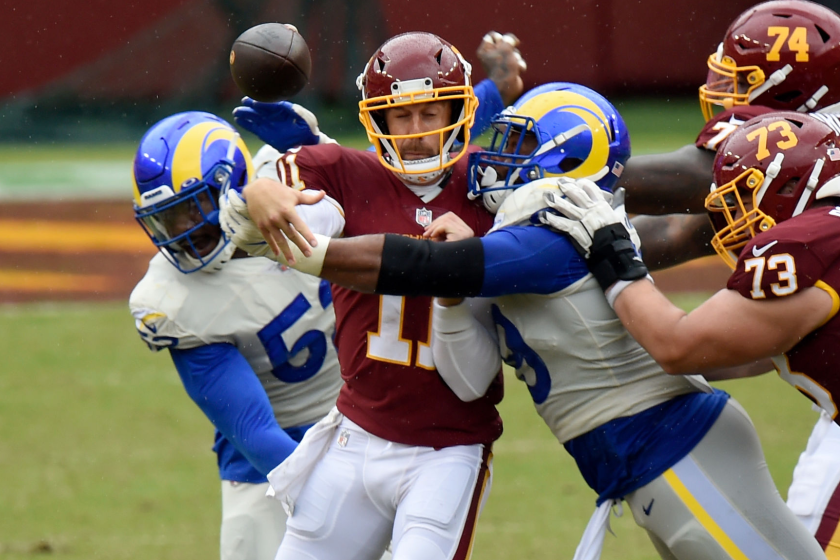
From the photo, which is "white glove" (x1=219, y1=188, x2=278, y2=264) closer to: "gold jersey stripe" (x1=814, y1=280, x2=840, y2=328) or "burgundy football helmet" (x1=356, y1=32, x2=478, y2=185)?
"burgundy football helmet" (x1=356, y1=32, x2=478, y2=185)

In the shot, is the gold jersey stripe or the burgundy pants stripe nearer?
the gold jersey stripe

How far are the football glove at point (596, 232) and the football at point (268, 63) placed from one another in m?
1.26

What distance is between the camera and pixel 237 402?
10.9 feet

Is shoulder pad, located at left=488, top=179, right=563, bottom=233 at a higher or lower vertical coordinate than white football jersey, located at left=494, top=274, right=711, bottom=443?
higher

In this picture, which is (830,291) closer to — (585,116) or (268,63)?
(585,116)

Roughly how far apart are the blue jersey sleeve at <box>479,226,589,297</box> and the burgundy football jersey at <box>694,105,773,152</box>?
4.17 ft

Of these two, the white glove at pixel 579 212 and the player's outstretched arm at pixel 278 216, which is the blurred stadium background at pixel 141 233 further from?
the player's outstretched arm at pixel 278 216

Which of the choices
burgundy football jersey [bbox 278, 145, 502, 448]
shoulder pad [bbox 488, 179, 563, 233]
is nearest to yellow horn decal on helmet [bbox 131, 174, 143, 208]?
burgundy football jersey [bbox 278, 145, 502, 448]

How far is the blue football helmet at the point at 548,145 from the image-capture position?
2986mm

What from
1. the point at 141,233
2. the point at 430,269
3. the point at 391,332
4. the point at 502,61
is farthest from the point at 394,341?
the point at 141,233

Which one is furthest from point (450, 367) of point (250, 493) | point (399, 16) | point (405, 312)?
point (399, 16)

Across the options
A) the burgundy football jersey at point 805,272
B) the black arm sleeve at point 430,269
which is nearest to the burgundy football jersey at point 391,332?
the black arm sleeve at point 430,269

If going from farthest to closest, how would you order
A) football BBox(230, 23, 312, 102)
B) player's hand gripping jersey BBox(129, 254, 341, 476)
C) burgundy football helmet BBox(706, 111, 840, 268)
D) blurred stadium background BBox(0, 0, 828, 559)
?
blurred stadium background BBox(0, 0, 828, 559), football BBox(230, 23, 312, 102), player's hand gripping jersey BBox(129, 254, 341, 476), burgundy football helmet BBox(706, 111, 840, 268)

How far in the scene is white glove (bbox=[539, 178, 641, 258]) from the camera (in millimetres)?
2814
